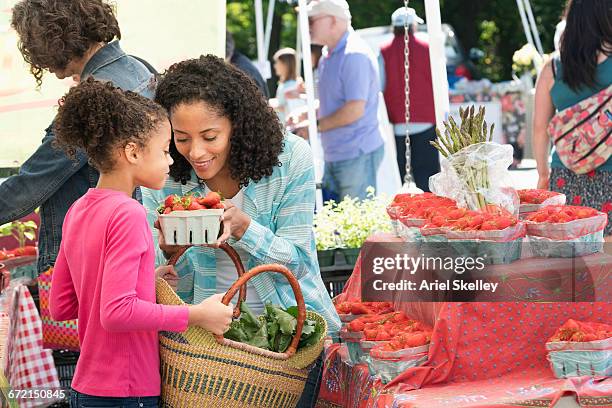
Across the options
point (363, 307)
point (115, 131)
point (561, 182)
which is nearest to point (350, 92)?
point (561, 182)

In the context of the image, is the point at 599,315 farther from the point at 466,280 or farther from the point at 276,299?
the point at 276,299

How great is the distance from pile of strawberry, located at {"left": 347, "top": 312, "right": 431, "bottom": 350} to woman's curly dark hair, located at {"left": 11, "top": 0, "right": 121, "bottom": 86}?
1.28m

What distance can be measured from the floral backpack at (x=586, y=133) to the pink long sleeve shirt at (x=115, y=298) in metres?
2.50

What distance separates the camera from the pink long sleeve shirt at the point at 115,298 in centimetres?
264

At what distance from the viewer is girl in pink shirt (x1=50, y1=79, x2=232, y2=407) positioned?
8.70ft

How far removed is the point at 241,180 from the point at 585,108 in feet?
6.60

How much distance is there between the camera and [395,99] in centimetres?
858

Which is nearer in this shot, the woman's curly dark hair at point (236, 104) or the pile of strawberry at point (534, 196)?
the woman's curly dark hair at point (236, 104)

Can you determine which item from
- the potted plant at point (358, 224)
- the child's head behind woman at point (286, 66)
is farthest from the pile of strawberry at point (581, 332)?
the child's head behind woman at point (286, 66)

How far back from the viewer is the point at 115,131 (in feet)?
9.18

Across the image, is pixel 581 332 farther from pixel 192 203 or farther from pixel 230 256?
pixel 192 203

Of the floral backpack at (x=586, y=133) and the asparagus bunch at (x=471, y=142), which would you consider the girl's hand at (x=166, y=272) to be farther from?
the floral backpack at (x=586, y=133)

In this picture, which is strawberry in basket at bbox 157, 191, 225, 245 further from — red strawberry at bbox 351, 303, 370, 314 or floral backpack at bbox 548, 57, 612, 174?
floral backpack at bbox 548, 57, 612, 174

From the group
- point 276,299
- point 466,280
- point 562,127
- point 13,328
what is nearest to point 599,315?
point 466,280
